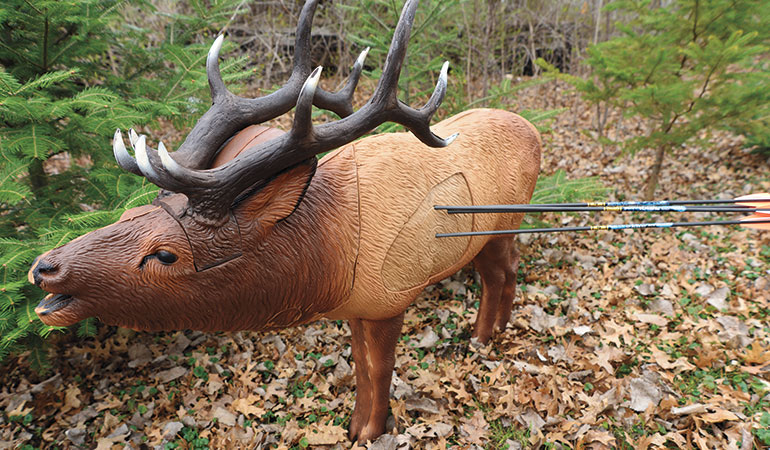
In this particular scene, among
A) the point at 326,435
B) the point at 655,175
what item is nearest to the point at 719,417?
the point at 326,435

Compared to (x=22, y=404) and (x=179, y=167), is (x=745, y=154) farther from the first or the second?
(x=22, y=404)

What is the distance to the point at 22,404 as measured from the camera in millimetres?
2756

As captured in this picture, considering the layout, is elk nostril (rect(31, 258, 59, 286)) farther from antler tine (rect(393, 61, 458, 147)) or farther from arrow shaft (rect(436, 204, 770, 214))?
arrow shaft (rect(436, 204, 770, 214))

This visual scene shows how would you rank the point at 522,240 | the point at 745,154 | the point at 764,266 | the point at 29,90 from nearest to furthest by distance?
the point at 29,90 → the point at 764,266 → the point at 522,240 → the point at 745,154

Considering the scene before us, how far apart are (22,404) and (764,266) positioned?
6.61 m

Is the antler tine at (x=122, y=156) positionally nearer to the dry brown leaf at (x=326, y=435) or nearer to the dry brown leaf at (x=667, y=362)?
the dry brown leaf at (x=326, y=435)

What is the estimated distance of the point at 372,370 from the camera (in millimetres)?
2412

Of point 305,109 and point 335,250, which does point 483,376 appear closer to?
point 335,250

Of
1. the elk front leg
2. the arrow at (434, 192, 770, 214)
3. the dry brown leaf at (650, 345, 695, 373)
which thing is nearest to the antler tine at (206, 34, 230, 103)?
the arrow at (434, 192, 770, 214)

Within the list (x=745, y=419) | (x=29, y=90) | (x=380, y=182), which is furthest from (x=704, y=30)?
(x=29, y=90)

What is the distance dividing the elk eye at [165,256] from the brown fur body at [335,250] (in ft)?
0.06

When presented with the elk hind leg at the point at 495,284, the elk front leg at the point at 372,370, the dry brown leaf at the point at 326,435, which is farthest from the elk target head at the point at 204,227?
the elk hind leg at the point at 495,284

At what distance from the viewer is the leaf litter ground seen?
2641 millimetres

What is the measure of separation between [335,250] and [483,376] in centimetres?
196
